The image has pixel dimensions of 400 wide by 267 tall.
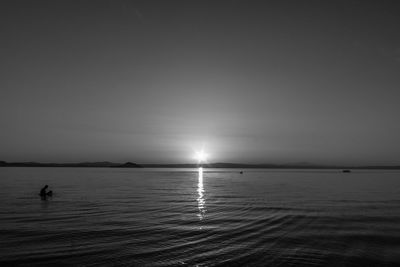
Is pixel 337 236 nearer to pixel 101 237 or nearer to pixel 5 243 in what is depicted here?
pixel 101 237

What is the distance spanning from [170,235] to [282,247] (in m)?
6.81

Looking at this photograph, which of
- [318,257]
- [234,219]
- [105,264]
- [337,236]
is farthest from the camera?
[234,219]

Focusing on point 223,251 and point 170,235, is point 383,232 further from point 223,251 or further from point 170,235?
→ point 170,235

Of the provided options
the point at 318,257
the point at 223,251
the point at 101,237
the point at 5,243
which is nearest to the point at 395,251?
the point at 318,257

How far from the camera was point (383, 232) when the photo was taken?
21.3 m

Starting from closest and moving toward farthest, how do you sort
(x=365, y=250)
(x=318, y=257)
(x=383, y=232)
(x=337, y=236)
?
1. (x=318, y=257)
2. (x=365, y=250)
3. (x=337, y=236)
4. (x=383, y=232)

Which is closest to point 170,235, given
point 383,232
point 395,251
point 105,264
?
point 105,264

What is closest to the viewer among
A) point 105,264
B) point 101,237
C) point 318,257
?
point 105,264

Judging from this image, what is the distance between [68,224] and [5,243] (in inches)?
239

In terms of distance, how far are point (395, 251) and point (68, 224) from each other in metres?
21.3

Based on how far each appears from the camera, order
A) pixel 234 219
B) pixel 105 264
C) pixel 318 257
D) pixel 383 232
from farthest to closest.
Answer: pixel 234 219
pixel 383 232
pixel 318 257
pixel 105 264

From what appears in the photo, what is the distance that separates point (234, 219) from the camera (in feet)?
84.3

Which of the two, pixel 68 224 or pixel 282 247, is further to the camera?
pixel 68 224

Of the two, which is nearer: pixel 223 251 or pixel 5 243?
pixel 223 251
